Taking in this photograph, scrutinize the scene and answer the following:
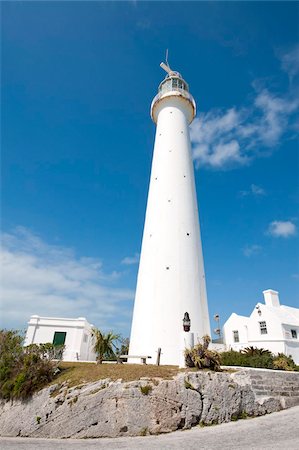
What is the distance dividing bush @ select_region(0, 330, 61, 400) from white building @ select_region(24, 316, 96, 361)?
8.88 meters

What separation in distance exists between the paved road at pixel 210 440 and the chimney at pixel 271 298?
885 inches

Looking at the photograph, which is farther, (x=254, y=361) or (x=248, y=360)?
(x=248, y=360)

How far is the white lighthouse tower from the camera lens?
50.7ft

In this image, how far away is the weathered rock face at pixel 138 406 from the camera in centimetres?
908

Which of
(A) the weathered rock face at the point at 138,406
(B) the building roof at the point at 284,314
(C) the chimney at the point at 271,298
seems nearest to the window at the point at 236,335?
(B) the building roof at the point at 284,314

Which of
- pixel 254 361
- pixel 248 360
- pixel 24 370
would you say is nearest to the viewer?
pixel 24 370

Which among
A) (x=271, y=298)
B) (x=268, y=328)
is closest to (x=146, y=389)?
(x=268, y=328)

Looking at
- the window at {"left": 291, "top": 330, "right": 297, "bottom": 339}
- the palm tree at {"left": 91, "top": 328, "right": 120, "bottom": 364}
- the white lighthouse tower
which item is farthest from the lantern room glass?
the window at {"left": 291, "top": 330, "right": 297, "bottom": 339}

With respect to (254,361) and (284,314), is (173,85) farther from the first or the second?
(284,314)

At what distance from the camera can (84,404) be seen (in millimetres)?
9523

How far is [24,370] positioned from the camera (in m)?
11.3

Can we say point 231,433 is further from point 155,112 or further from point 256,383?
point 155,112

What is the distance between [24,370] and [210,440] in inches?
322

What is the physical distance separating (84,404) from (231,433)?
5.22 meters
